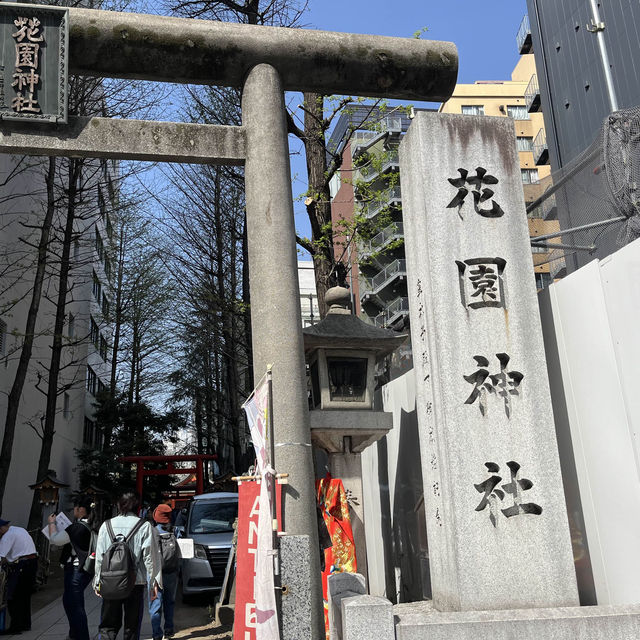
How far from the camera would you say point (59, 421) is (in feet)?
86.1

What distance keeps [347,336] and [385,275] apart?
105 feet

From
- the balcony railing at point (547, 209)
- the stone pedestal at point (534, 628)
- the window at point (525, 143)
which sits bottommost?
the stone pedestal at point (534, 628)

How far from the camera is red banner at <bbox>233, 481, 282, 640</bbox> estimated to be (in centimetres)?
513

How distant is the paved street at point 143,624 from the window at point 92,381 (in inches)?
791

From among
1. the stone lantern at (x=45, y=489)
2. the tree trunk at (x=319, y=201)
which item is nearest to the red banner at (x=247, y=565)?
the tree trunk at (x=319, y=201)

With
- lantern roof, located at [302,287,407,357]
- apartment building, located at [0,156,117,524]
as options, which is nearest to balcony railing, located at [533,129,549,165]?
apartment building, located at [0,156,117,524]

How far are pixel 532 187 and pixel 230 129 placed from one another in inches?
133

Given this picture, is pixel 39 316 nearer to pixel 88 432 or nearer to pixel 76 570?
pixel 88 432

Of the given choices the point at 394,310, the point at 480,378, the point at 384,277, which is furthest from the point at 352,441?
the point at 384,277

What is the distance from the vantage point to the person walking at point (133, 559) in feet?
23.6

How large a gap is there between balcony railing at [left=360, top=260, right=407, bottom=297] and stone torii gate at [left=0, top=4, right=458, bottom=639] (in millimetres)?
31032

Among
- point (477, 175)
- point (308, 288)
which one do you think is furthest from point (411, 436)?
point (308, 288)

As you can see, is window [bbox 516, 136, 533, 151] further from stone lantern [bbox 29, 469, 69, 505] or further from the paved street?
the paved street

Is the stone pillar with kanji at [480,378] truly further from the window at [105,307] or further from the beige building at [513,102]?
the beige building at [513,102]
